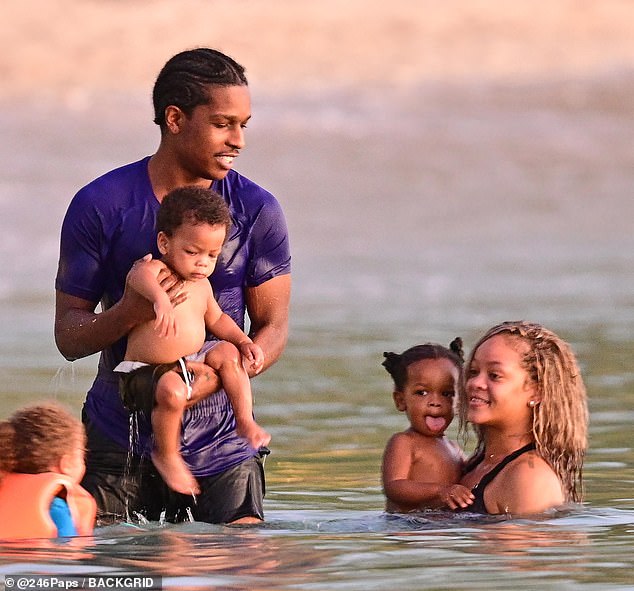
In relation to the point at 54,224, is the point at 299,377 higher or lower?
lower

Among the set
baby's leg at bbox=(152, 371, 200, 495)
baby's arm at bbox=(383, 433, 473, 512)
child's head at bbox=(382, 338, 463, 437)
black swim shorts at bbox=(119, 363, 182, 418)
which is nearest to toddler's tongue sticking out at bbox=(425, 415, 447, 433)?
child's head at bbox=(382, 338, 463, 437)

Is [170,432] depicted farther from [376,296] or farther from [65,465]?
[376,296]

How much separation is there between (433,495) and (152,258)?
1.59 meters

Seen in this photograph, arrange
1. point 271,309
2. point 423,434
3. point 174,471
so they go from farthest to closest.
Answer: point 423,434 → point 271,309 → point 174,471

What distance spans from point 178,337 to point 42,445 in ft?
2.14

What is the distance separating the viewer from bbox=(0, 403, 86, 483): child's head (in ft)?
24.8

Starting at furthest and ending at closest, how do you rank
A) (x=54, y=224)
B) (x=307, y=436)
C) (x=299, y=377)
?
(x=54, y=224) < (x=299, y=377) < (x=307, y=436)

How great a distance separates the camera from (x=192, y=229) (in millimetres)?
7383

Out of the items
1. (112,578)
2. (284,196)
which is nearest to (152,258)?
(112,578)

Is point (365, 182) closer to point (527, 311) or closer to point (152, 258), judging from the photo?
point (527, 311)

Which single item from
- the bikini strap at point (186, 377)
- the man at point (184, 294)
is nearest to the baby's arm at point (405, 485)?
the man at point (184, 294)

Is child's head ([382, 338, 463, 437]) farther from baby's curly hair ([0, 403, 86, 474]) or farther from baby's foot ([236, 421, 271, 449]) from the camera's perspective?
baby's curly hair ([0, 403, 86, 474])

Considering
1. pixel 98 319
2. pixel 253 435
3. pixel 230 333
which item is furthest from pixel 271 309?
pixel 98 319

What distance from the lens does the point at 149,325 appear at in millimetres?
7570
